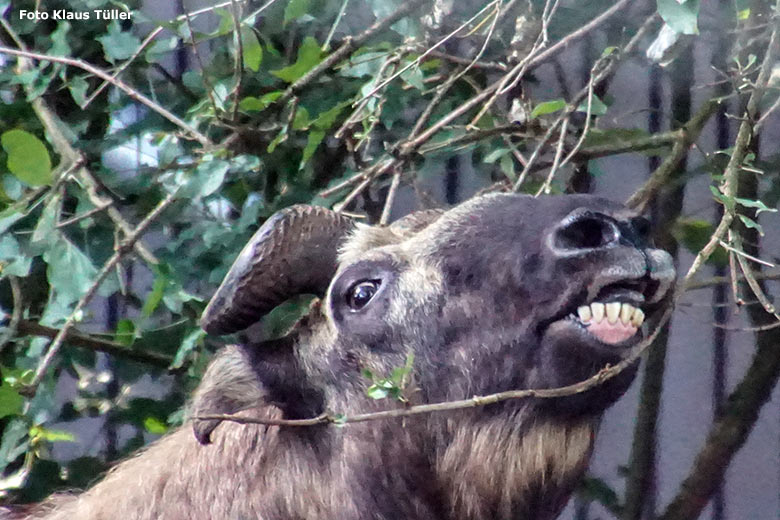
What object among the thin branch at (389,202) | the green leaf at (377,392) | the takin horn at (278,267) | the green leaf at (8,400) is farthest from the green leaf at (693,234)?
the green leaf at (8,400)

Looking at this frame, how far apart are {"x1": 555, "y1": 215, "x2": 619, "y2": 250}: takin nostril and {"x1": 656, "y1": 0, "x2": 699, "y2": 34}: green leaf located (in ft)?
2.15

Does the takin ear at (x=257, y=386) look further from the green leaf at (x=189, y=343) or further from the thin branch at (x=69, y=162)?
the thin branch at (x=69, y=162)

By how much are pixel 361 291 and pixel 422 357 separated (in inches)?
8.1

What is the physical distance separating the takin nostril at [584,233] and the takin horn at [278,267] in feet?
2.04

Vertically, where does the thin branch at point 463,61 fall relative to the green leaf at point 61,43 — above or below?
below

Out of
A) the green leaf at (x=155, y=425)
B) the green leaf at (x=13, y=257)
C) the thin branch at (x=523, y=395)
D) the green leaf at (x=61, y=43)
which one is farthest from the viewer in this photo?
the green leaf at (x=155, y=425)

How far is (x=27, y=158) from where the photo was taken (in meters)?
2.99

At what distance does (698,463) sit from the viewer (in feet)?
14.4

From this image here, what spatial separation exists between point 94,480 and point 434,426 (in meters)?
1.43

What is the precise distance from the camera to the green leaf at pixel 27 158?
9.71 ft

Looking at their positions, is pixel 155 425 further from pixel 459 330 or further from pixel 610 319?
pixel 610 319

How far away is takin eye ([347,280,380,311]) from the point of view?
2471 mm

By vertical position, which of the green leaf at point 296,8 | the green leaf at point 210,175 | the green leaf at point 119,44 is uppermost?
the green leaf at point 296,8

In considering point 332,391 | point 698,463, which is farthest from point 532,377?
point 698,463
